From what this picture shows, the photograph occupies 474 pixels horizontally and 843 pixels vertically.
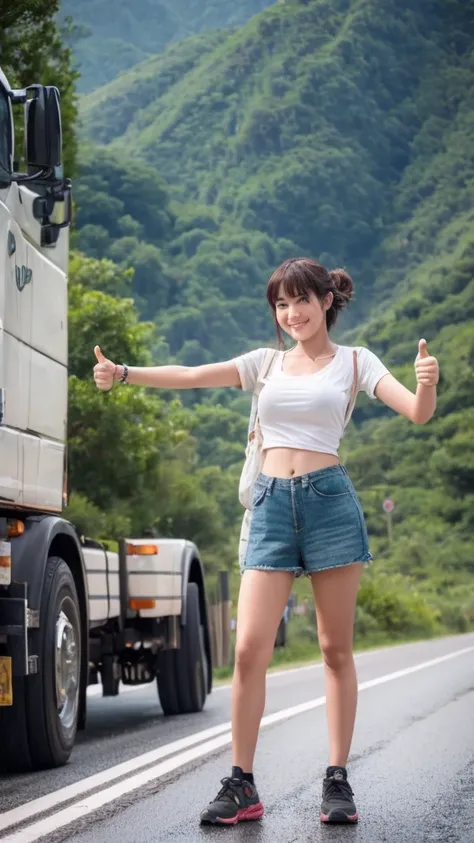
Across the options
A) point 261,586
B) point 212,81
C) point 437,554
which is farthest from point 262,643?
point 212,81

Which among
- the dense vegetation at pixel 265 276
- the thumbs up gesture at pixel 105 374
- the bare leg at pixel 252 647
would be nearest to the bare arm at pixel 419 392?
the bare leg at pixel 252 647

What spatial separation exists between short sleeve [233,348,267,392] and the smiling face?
139mm

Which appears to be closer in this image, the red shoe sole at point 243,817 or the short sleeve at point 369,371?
the red shoe sole at point 243,817

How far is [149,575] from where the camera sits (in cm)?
1119

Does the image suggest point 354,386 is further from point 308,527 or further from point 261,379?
point 308,527

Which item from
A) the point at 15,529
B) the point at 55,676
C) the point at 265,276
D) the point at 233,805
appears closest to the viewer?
the point at 233,805

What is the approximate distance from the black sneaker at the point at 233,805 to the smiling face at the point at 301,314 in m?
1.67

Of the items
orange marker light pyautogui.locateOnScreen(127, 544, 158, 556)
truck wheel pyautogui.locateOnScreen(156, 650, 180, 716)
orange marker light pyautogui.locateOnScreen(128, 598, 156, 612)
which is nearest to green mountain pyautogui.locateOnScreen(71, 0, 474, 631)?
truck wheel pyautogui.locateOnScreen(156, 650, 180, 716)

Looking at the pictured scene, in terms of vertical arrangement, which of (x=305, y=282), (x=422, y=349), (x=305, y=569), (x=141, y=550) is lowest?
(x=305, y=569)

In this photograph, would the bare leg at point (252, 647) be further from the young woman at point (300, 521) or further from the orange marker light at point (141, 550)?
the orange marker light at point (141, 550)

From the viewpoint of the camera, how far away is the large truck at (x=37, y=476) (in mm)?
7512

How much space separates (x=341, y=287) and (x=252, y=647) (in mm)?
1473

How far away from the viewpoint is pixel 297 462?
19.8 feet

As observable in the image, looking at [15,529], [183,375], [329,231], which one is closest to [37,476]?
[15,529]
